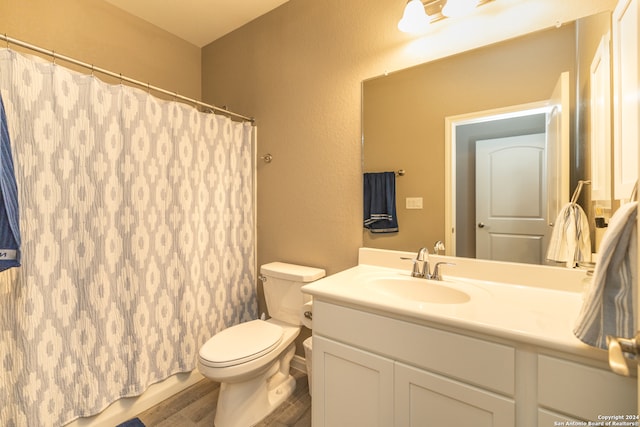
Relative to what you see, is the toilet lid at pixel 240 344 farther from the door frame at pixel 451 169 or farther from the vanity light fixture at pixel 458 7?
the vanity light fixture at pixel 458 7

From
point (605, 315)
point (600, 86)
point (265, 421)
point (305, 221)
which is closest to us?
point (605, 315)

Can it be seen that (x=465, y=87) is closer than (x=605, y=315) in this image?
No

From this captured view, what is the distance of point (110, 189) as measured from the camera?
55.8 inches

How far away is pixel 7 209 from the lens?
1021 mm

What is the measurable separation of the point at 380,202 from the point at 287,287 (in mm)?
776

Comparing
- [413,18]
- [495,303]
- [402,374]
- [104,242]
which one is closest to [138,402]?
[104,242]

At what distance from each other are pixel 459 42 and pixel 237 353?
1.83m

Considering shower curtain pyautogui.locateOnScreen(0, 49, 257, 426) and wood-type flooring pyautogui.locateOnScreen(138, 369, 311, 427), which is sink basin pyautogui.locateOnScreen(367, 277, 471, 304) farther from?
shower curtain pyautogui.locateOnScreen(0, 49, 257, 426)

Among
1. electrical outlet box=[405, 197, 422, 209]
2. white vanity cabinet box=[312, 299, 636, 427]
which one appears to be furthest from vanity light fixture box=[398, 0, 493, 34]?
white vanity cabinet box=[312, 299, 636, 427]

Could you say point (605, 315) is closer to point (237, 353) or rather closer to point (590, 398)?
point (590, 398)

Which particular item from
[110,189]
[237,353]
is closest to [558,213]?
[237,353]

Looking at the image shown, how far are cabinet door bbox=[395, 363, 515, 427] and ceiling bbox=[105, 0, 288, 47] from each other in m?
2.27

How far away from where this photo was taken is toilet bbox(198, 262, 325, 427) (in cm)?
133

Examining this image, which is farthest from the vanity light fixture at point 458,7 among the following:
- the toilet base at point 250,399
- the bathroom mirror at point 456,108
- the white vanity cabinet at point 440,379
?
the toilet base at point 250,399
